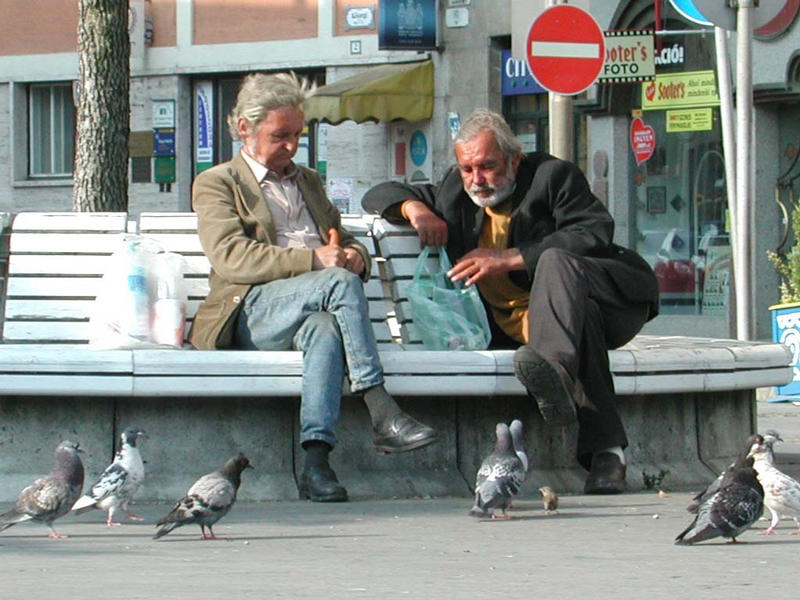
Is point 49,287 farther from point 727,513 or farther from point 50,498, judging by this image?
point 727,513

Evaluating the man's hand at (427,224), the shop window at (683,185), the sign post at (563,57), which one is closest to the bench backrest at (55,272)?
the man's hand at (427,224)

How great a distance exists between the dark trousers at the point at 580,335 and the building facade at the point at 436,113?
33.7 ft

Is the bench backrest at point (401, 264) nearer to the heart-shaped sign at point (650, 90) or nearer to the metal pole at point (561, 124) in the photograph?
the metal pole at point (561, 124)

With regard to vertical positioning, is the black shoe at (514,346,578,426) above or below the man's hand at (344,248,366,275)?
below

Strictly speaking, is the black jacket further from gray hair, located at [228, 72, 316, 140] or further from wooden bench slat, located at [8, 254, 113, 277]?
wooden bench slat, located at [8, 254, 113, 277]

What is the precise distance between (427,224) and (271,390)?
51.8 inches

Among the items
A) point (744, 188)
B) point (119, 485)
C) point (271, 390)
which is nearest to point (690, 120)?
point (744, 188)

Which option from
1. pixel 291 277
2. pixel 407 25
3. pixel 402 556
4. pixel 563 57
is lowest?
pixel 402 556

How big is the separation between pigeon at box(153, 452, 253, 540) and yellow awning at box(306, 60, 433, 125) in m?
17.3

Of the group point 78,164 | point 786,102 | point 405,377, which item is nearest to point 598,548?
point 405,377

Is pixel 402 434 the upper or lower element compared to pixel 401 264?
lower

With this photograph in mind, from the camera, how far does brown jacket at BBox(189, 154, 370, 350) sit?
7.40 m

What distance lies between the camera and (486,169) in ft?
25.7

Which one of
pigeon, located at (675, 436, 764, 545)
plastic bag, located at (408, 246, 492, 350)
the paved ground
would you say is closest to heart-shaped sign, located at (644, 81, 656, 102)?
plastic bag, located at (408, 246, 492, 350)
